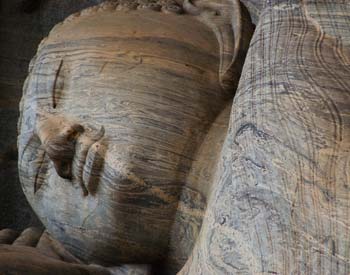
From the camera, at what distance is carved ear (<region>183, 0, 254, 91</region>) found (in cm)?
113

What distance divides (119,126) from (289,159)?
14.7 inches

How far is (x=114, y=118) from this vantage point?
1.09 meters

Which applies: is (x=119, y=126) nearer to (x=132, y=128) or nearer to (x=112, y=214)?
(x=132, y=128)

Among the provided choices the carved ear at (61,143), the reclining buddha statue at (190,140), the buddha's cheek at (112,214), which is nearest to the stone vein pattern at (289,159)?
the reclining buddha statue at (190,140)

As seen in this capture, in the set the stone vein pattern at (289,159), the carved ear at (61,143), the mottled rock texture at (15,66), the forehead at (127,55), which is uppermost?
the stone vein pattern at (289,159)

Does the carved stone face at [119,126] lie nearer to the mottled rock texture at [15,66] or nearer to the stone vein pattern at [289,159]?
the stone vein pattern at [289,159]

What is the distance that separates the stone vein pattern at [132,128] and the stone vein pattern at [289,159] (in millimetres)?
213

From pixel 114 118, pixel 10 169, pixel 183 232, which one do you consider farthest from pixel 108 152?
pixel 10 169

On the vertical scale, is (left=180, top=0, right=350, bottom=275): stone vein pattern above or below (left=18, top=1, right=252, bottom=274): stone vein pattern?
above

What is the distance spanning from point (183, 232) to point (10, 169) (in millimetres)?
975

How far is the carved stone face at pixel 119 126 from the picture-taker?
3.51ft

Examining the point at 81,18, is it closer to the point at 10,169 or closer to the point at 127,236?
the point at 127,236

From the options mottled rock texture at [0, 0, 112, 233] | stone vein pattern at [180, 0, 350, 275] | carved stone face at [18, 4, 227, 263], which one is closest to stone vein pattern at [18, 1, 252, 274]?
carved stone face at [18, 4, 227, 263]

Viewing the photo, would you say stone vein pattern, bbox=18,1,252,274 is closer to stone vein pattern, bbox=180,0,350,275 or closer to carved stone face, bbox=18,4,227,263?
carved stone face, bbox=18,4,227,263
